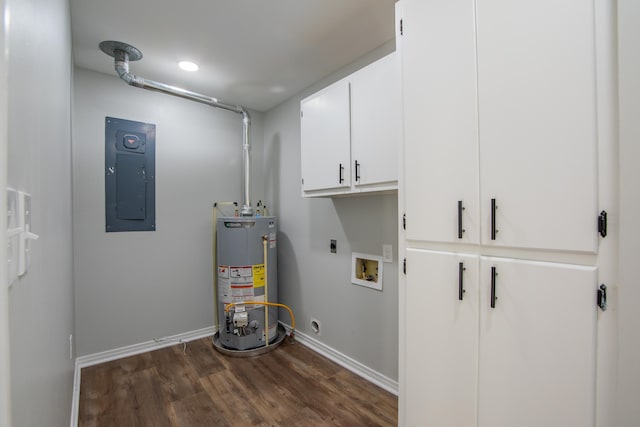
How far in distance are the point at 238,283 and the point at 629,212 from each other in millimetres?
2685

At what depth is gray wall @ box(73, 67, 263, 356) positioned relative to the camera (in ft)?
8.55

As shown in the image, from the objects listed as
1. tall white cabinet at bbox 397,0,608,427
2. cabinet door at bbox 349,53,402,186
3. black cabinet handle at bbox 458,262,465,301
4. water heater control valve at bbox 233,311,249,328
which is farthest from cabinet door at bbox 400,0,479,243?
water heater control valve at bbox 233,311,249,328

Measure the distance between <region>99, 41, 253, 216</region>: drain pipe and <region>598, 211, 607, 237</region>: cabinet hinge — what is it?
2674mm

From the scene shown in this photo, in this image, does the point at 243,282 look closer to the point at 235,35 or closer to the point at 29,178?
the point at 235,35

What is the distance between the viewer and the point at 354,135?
2.05m

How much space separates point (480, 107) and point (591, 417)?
3.67 feet

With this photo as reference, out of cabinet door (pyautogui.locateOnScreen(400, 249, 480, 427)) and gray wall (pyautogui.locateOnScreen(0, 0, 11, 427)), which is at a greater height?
gray wall (pyautogui.locateOnScreen(0, 0, 11, 427))

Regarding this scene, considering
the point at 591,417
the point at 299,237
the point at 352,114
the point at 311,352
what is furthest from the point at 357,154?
the point at 311,352

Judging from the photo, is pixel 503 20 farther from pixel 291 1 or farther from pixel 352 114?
pixel 291 1

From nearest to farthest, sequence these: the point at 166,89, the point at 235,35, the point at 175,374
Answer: the point at 235,35, the point at 175,374, the point at 166,89

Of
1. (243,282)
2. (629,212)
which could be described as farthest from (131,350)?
(629,212)

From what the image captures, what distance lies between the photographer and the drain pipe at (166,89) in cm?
231

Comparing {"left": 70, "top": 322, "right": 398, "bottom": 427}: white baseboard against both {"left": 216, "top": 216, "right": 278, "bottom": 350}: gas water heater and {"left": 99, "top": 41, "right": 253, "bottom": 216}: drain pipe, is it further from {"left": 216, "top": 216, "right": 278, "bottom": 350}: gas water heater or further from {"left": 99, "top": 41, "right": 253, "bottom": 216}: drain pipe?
{"left": 99, "top": 41, "right": 253, "bottom": 216}: drain pipe

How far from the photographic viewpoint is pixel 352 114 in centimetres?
207
